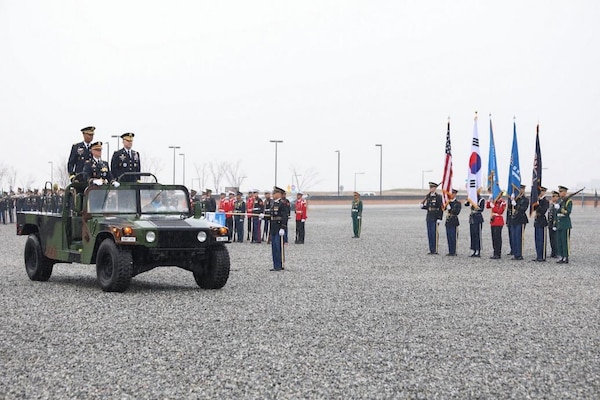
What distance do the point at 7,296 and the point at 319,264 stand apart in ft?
27.5

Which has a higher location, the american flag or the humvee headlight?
the american flag

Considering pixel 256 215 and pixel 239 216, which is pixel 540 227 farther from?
pixel 239 216

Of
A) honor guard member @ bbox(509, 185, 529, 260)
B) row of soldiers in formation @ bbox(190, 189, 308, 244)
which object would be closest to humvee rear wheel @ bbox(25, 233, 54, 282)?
honor guard member @ bbox(509, 185, 529, 260)

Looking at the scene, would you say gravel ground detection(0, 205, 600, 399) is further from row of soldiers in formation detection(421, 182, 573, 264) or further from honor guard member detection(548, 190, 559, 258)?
honor guard member detection(548, 190, 559, 258)

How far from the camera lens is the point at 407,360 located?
27.6 ft

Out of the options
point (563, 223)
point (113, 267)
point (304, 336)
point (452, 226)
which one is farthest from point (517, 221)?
point (304, 336)

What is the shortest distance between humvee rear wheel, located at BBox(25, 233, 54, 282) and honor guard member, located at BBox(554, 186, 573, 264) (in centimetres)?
1189

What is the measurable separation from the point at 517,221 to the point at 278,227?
23.1 feet

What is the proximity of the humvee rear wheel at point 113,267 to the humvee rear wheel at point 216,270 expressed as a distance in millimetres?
1376

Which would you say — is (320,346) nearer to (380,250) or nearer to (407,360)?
(407,360)

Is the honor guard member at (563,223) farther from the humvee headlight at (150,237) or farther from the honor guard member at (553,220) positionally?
the humvee headlight at (150,237)

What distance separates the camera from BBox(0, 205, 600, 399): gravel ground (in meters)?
7.36

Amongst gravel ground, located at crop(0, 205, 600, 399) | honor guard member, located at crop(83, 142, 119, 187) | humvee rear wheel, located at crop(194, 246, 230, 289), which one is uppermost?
honor guard member, located at crop(83, 142, 119, 187)

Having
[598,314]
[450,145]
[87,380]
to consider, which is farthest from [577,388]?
[450,145]
